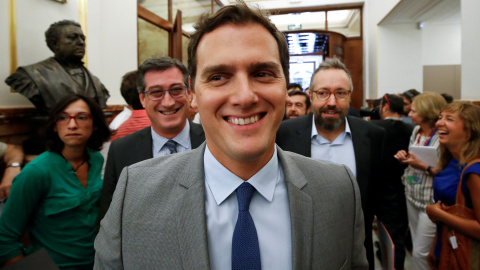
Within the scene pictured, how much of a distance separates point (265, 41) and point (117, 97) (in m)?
4.20

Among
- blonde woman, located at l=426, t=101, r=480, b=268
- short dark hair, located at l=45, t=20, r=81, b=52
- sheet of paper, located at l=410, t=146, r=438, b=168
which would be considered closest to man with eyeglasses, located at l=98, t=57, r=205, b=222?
short dark hair, located at l=45, t=20, r=81, b=52

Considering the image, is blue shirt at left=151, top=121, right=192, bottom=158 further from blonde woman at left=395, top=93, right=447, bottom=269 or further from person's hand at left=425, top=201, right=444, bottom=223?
blonde woman at left=395, top=93, right=447, bottom=269

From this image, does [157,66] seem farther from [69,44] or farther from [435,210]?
[435,210]

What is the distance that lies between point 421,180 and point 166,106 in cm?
241

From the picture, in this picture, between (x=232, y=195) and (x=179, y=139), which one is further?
(x=179, y=139)

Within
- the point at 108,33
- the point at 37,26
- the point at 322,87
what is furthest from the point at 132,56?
the point at 322,87

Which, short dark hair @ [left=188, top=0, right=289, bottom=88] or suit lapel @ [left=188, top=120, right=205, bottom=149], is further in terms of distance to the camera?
suit lapel @ [left=188, top=120, right=205, bottom=149]

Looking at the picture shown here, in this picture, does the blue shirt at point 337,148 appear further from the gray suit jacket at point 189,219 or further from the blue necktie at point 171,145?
the gray suit jacket at point 189,219

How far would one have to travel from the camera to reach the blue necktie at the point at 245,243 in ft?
2.99

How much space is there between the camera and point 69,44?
3082 mm

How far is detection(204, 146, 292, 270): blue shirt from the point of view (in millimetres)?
954

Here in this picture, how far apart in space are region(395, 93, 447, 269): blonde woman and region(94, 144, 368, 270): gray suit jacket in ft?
7.35

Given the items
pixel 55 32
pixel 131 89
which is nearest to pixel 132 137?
pixel 131 89

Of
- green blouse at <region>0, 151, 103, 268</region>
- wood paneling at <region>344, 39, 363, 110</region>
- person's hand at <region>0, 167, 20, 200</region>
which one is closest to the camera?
green blouse at <region>0, 151, 103, 268</region>
